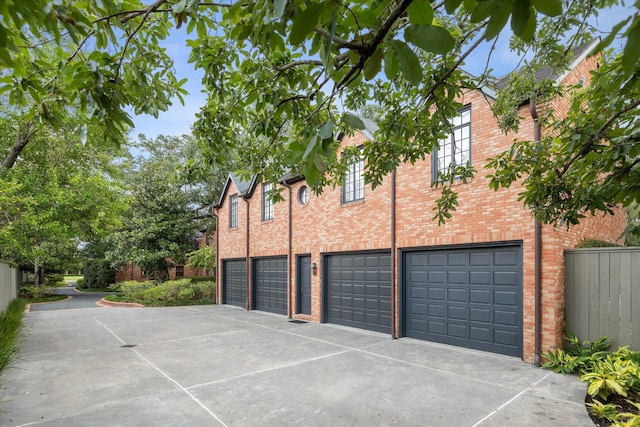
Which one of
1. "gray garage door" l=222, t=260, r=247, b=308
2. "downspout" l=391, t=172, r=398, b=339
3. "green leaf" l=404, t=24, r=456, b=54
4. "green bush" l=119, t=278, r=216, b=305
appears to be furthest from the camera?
"green bush" l=119, t=278, r=216, b=305

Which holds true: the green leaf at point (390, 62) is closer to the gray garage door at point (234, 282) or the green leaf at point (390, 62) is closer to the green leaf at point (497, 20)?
the green leaf at point (497, 20)

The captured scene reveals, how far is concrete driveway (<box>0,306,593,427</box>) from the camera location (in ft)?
15.6

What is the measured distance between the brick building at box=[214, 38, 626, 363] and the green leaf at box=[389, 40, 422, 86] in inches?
149

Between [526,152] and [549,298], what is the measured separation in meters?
3.64

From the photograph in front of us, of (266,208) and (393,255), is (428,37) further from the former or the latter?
(266,208)

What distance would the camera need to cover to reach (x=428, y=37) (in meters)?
1.48

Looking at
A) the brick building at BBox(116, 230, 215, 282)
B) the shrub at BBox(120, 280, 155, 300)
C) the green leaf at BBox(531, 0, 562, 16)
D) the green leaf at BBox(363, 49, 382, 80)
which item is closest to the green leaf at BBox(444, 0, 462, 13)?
the green leaf at BBox(531, 0, 562, 16)

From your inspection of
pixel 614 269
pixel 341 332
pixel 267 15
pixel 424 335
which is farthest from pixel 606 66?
pixel 341 332

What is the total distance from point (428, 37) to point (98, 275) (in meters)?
34.7

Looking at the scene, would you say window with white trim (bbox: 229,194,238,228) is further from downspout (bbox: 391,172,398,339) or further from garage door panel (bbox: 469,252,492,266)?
garage door panel (bbox: 469,252,492,266)

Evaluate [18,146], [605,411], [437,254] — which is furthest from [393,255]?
[18,146]

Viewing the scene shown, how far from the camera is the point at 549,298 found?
6918 millimetres

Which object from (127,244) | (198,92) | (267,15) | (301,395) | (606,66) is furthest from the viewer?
(127,244)

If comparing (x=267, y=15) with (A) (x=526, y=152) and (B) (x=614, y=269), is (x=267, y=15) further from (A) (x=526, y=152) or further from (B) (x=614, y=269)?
(B) (x=614, y=269)
